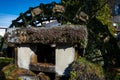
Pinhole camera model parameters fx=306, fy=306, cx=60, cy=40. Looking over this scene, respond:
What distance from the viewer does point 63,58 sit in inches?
505

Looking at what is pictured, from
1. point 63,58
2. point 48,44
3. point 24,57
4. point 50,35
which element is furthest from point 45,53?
point 50,35

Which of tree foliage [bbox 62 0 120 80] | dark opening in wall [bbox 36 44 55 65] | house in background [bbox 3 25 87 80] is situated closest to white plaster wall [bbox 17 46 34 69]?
house in background [bbox 3 25 87 80]

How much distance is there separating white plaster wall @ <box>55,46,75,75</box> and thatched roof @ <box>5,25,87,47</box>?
Result: 42cm

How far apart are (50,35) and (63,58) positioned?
1.11 meters

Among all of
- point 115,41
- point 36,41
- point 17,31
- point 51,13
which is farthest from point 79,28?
point 51,13

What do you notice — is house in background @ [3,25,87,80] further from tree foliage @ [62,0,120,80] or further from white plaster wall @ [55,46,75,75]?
tree foliage @ [62,0,120,80]

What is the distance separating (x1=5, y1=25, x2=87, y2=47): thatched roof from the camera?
12273 mm

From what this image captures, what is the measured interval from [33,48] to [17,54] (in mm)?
783

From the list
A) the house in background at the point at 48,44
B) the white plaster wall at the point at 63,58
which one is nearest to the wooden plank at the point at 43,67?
the house in background at the point at 48,44

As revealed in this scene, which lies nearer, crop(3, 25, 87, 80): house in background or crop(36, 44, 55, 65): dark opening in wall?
crop(3, 25, 87, 80): house in background

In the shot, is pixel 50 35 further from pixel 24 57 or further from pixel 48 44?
pixel 24 57

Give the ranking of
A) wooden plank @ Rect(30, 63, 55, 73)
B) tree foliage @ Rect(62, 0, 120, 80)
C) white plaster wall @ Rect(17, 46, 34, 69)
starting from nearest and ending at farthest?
1. wooden plank @ Rect(30, 63, 55, 73)
2. white plaster wall @ Rect(17, 46, 34, 69)
3. tree foliage @ Rect(62, 0, 120, 80)

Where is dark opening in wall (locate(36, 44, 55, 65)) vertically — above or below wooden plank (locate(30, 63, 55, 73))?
above

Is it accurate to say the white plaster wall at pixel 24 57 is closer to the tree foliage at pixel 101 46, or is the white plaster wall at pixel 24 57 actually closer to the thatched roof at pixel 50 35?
the thatched roof at pixel 50 35
